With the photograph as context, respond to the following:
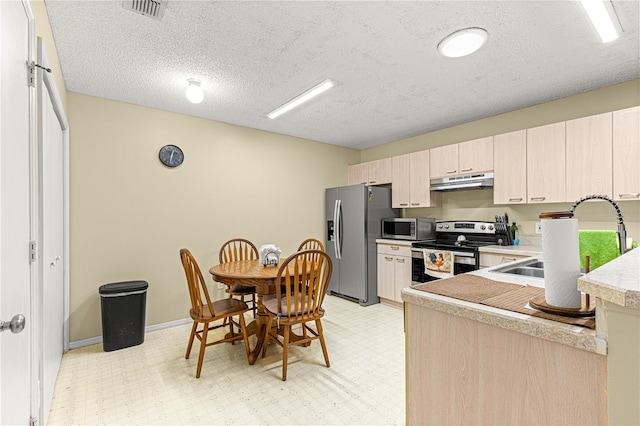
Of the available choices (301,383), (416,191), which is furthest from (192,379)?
(416,191)

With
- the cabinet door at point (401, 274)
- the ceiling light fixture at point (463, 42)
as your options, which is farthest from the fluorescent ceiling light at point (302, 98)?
the cabinet door at point (401, 274)

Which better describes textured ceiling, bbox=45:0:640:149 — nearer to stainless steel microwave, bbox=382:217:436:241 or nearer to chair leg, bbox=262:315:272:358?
stainless steel microwave, bbox=382:217:436:241

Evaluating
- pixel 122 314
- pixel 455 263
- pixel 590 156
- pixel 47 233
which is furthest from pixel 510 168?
pixel 122 314

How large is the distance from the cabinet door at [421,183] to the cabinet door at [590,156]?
A: 59.7 inches

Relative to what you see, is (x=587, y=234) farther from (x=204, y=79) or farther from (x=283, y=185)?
(x=283, y=185)

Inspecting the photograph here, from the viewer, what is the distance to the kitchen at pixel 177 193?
306 cm

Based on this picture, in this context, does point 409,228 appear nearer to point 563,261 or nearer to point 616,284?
point 563,261

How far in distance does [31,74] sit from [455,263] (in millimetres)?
3799

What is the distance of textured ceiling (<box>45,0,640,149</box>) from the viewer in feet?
6.23

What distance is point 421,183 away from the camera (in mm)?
4270

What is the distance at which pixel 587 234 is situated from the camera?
1.74 meters

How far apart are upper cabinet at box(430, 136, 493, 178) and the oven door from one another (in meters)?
1.06

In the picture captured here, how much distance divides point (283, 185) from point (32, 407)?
357cm

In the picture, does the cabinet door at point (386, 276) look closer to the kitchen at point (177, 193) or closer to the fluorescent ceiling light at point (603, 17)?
the kitchen at point (177, 193)
